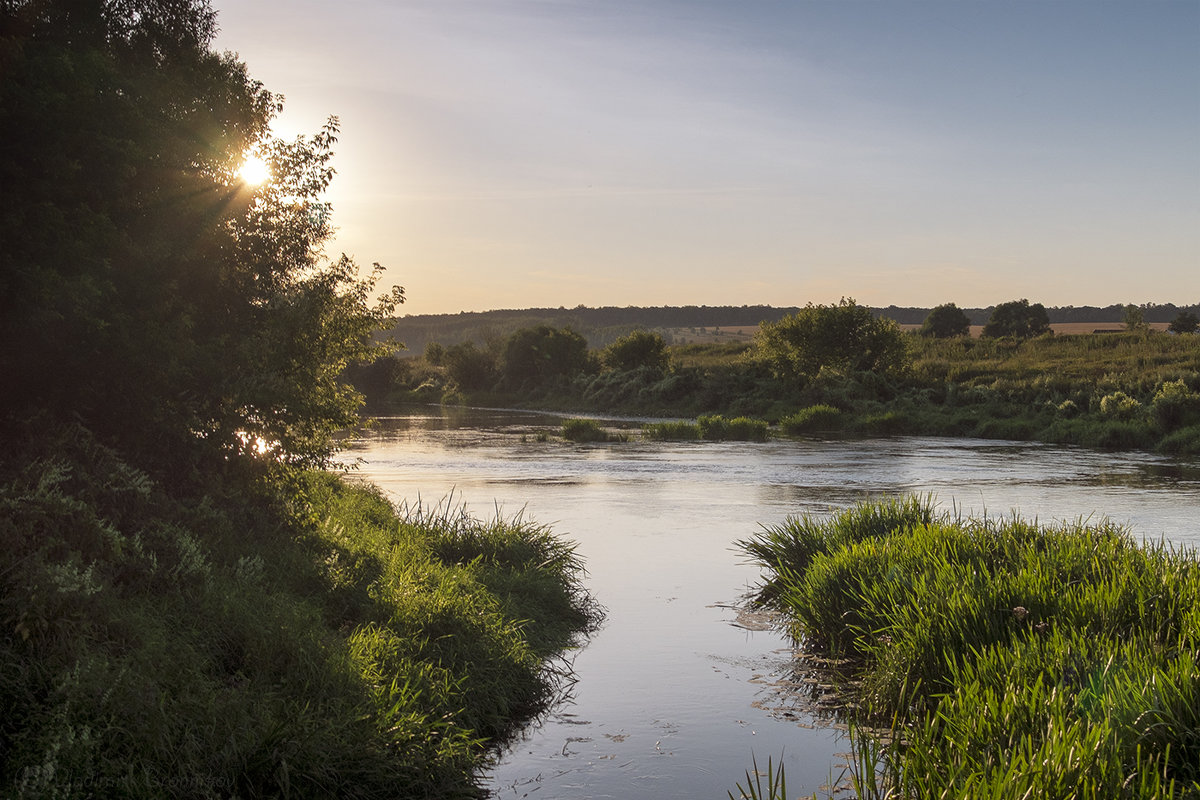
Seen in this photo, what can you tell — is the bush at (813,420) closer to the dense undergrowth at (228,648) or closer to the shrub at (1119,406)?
the shrub at (1119,406)

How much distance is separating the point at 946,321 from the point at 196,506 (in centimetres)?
8474

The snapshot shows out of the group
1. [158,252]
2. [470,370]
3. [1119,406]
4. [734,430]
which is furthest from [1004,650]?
[470,370]

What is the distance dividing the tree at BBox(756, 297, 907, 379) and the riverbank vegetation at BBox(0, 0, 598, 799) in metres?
41.3

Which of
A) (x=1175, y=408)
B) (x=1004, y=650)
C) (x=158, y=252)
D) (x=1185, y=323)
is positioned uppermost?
(x=1185, y=323)

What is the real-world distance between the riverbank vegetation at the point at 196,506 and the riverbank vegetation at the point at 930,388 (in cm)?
3027

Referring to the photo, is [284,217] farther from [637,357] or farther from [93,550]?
[637,357]

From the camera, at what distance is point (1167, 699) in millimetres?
5148

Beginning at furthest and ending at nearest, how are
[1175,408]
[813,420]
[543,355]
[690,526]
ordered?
[543,355] → [813,420] → [1175,408] → [690,526]

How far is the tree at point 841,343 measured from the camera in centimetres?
5188

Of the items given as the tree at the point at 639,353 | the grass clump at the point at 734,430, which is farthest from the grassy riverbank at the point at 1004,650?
the tree at the point at 639,353

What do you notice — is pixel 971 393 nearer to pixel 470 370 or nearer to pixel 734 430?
pixel 734 430

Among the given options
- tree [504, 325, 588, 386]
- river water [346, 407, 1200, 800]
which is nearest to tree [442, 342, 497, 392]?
tree [504, 325, 588, 386]

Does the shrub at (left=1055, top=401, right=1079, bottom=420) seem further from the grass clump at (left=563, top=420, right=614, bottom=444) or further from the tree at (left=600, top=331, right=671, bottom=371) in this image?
the tree at (left=600, top=331, right=671, bottom=371)

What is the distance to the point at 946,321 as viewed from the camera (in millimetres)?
87062
